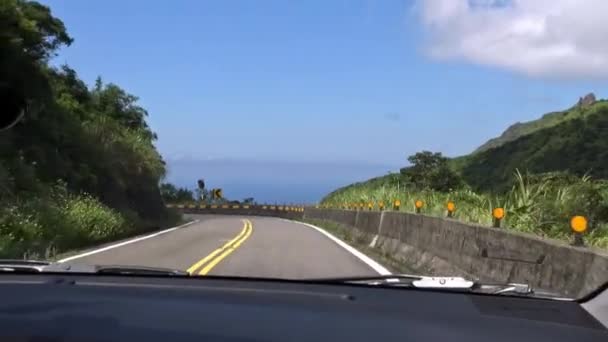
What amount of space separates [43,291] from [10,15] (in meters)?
22.2

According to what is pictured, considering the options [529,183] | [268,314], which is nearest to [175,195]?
[529,183]

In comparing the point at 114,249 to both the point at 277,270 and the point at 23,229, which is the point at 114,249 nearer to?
the point at 23,229

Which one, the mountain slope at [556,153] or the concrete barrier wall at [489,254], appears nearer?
the concrete barrier wall at [489,254]

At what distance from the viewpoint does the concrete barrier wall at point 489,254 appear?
7.49 metres

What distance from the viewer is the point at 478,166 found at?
6556 centimetres

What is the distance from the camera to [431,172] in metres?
52.2

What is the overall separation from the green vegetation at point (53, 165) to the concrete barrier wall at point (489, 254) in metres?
7.19

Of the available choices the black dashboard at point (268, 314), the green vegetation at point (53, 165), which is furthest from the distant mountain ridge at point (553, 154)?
the black dashboard at point (268, 314)

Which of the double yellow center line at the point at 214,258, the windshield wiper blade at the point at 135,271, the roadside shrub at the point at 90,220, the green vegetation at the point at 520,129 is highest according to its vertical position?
the green vegetation at the point at 520,129

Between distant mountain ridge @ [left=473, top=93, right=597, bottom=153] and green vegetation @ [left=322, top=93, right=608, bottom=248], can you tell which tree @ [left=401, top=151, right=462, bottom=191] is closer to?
green vegetation @ [left=322, top=93, right=608, bottom=248]

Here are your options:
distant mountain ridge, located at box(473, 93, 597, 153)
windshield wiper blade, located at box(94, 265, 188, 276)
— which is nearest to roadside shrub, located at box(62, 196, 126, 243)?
windshield wiper blade, located at box(94, 265, 188, 276)

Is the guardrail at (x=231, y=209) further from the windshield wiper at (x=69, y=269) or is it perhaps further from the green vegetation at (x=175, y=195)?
the windshield wiper at (x=69, y=269)

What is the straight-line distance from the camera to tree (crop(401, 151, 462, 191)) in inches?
1986

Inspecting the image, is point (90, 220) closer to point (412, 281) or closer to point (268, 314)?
point (412, 281)
